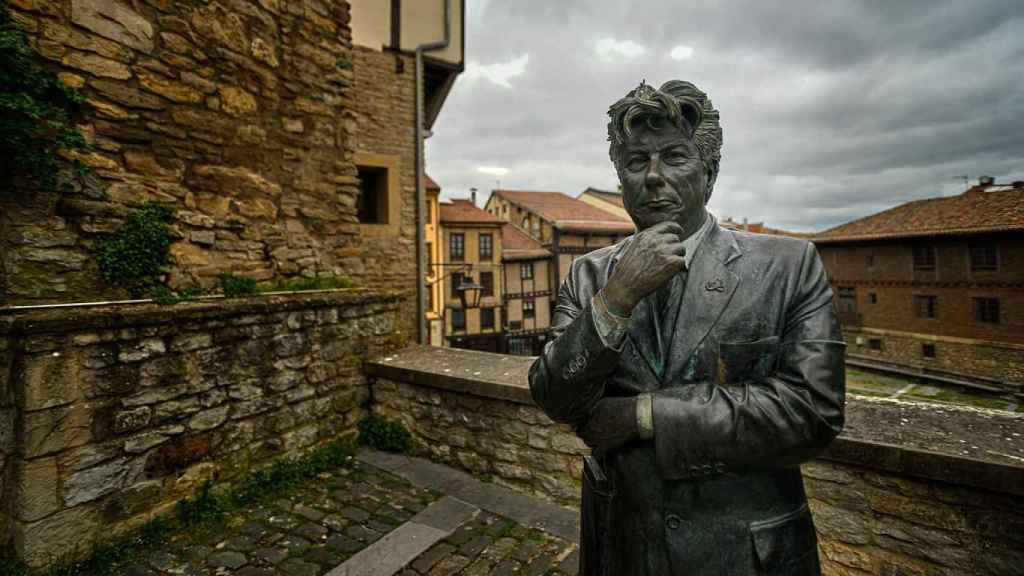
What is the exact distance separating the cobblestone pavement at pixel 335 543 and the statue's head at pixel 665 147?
2567mm

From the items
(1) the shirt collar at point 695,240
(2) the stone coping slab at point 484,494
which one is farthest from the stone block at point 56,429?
(1) the shirt collar at point 695,240

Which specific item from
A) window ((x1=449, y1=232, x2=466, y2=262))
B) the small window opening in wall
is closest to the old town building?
window ((x1=449, y1=232, x2=466, y2=262))

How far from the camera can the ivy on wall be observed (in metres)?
2.77

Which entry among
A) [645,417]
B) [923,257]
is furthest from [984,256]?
[645,417]

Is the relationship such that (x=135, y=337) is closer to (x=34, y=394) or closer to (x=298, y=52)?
(x=34, y=394)

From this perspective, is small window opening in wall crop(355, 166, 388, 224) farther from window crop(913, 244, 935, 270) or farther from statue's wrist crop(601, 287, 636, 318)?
window crop(913, 244, 935, 270)

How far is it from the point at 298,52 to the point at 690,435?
18.8ft

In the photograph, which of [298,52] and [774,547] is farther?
[298,52]

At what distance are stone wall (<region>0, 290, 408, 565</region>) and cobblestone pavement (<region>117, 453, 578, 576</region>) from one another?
19.6 inches

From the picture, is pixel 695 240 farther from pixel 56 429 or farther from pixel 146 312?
pixel 56 429

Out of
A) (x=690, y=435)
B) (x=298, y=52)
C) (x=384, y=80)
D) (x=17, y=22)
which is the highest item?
(x=384, y=80)

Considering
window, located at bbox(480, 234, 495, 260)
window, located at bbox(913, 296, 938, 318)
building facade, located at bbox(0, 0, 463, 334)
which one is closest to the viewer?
building facade, located at bbox(0, 0, 463, 334)

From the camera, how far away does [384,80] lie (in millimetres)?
8867

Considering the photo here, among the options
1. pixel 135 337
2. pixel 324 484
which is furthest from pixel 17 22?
pixel 324 484
